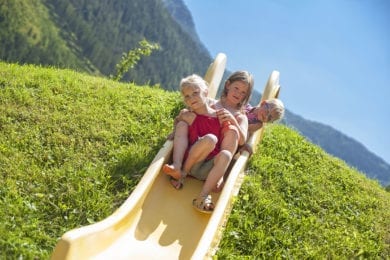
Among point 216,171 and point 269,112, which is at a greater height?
point 269,112

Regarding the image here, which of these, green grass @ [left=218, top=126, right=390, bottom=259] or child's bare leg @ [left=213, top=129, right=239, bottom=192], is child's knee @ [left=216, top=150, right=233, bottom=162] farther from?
green grass @ [left=218, top=126, right=390, bottom=259]

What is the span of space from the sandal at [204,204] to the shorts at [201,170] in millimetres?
786

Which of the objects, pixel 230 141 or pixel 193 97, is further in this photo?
pixel 193 97

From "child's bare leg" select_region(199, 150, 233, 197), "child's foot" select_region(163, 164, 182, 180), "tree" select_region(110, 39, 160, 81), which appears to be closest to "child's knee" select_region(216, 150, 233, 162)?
"child's bare leg" select_region(199, 150, 233, 197)

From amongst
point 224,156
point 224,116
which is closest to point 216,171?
point 224,156

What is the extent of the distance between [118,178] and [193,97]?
172cm

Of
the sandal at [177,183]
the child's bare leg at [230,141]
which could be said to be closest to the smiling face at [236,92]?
the child's bare leg at [230,141]

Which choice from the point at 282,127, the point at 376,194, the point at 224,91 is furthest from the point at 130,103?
the point at 376,194

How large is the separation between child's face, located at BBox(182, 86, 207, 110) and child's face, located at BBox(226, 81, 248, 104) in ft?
2.65

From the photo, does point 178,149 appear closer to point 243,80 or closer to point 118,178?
point 118,178

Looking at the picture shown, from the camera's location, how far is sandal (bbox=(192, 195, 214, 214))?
650cm

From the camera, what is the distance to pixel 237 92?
830 cm

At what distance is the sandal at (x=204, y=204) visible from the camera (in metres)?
6.50

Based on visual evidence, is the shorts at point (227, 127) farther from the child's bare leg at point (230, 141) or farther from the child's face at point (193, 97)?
the child's face at point (193, 97)
